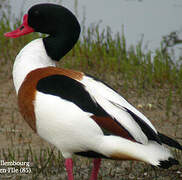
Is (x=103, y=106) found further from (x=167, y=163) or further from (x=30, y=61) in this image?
(x=30, y=61)

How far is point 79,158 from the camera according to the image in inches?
184

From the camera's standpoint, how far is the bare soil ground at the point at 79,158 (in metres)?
4.35

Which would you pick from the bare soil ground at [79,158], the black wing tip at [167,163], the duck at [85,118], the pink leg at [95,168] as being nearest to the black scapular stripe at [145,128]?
the duck at [85,118]

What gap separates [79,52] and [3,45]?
1177 millimetres

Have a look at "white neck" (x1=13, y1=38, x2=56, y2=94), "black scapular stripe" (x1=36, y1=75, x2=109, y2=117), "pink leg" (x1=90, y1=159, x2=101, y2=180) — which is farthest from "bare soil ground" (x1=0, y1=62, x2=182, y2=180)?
"black scapular stripe" (x1=36, y1=75, x2=109, y2=117)

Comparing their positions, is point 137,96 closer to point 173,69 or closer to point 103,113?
point 173,69

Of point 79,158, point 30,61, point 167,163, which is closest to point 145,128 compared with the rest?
point 167,163

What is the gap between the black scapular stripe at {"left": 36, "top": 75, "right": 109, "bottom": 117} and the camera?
3.51m

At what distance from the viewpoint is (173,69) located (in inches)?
260

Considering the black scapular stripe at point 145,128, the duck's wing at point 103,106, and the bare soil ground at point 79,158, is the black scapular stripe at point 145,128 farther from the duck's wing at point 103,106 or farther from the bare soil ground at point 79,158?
the bare soil ground at point 79,158

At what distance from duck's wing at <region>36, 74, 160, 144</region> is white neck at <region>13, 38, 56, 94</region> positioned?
10.2 inches

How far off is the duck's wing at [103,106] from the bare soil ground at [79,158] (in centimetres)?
90

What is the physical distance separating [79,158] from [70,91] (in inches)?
49.0

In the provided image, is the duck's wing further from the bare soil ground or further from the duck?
the bare soil ground
